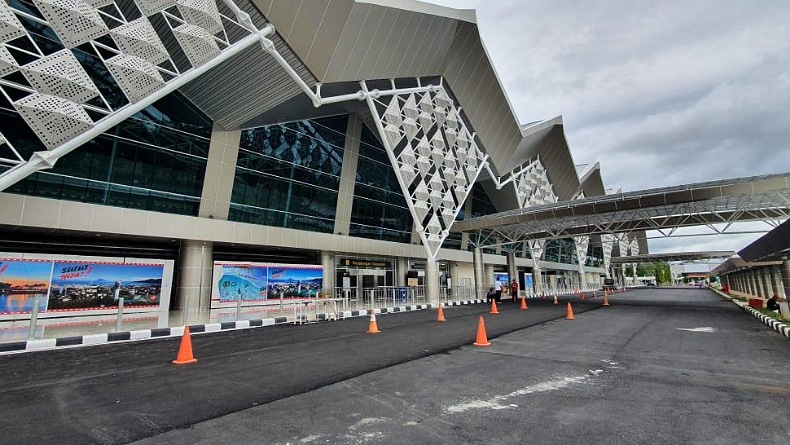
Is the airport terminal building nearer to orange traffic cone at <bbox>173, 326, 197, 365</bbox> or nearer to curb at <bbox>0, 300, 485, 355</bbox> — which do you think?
curb at <bbox>0, 300, 485, 355</bbox>

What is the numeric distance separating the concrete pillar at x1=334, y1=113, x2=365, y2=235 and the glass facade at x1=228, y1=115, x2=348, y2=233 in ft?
1.06

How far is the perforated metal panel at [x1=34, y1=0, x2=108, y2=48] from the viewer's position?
9858 mm

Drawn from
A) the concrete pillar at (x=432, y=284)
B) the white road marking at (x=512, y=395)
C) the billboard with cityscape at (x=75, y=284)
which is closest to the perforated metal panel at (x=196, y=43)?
the billboard with cityscape at (x=75, y=284)

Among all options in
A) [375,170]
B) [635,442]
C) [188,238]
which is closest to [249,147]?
[188,238]

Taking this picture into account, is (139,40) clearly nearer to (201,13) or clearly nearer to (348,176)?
(201,13)

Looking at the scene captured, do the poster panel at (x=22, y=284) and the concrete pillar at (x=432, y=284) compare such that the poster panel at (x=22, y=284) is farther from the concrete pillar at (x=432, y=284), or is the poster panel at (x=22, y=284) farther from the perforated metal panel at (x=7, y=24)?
the concrete pillar at (x=432, y=284)

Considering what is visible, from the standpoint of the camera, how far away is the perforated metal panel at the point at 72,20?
986cm

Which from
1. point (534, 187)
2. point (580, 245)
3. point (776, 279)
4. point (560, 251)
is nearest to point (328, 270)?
point (776, 279)

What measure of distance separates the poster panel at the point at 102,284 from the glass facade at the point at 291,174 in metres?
5.02

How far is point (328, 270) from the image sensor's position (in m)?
24.4

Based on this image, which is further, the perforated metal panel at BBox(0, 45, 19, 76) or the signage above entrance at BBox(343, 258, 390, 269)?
the signage above entrance at BBox(343, 258, 390, 269)

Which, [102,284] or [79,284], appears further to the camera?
[102,284]

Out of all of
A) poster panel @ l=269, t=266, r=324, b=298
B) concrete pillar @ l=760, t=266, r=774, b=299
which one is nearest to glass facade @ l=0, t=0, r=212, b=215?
poster panel @ l=269, t=266, r=324, b=298

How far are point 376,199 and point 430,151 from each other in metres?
5.63
